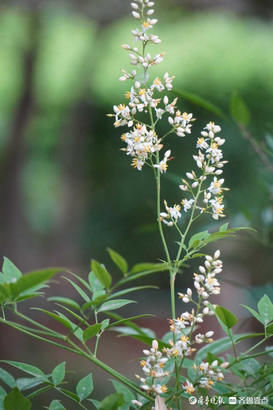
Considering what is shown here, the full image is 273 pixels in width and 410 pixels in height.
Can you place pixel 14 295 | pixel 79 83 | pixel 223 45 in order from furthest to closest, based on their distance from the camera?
pixel 223 45 < pixel 79 83 < pixel 14 295

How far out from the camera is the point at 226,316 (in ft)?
1.22

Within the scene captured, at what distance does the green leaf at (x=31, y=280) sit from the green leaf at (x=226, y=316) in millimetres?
118

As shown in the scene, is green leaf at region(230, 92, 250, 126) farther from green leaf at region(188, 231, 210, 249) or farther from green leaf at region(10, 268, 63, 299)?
green leaf at region(10, 268, 63, 299)

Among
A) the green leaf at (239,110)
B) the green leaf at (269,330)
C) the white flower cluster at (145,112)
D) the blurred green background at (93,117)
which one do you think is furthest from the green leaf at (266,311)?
the blurred green background at (93,117)

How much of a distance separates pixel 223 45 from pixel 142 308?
64.1 inches

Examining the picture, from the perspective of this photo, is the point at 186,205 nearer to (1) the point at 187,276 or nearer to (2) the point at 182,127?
(2) the point at 182,127

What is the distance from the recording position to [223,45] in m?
3.41

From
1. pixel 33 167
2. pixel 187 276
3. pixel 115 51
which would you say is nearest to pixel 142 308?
pixel 187 276

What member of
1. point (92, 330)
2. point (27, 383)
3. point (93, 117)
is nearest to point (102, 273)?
point (92, 330)

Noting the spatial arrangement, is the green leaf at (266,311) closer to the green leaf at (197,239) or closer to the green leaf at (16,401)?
the green leaf at (197,239)

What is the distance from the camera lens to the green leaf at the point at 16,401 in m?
0.35

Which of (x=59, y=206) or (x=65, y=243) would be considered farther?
(x=59, y=206)

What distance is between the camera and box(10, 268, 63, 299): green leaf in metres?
0.29

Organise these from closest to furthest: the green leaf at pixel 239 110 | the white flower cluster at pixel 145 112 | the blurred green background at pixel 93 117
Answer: the white flower cluster at pixel 145 112, the green leaf at pixel 239 110, the blurred green background at pixel 93 117
